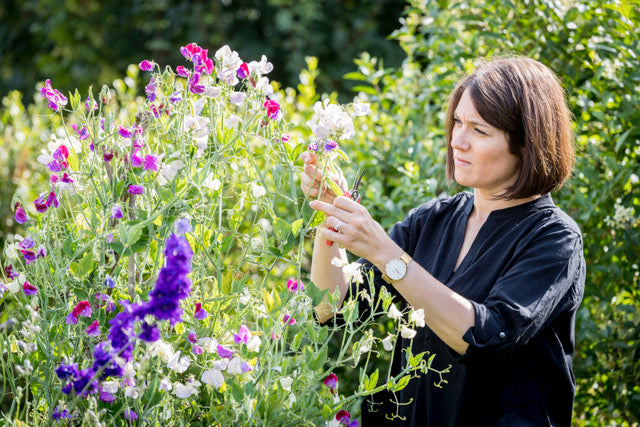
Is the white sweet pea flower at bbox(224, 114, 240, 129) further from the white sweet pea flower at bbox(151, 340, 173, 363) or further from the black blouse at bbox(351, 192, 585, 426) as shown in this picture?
the black blouse at bbox(351, 192, 585, 426)

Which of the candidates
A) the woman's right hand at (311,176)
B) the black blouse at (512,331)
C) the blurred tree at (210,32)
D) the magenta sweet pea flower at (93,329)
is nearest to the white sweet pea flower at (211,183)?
the woman's right hand at (311,176)

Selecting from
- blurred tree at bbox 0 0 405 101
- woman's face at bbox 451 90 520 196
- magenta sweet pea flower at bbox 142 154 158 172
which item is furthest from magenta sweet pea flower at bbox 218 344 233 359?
blurred tree at bbox 0 0 405 101

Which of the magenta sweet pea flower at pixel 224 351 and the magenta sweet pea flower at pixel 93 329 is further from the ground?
the magenta sweet pea flower at pixel 93 329

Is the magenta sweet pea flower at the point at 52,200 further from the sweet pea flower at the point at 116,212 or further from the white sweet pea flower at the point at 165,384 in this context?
the white sweet pea flower at the point at 165,384

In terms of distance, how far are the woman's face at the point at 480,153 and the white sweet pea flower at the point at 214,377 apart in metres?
0.82

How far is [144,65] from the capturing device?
1.54 metres

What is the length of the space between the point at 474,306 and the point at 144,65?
0.87 m

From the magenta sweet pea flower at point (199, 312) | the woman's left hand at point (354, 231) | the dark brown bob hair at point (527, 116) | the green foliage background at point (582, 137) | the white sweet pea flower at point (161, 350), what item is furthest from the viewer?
the green foliage background at point (582, 137)

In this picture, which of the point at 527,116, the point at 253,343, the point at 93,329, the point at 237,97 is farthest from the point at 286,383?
the point at 527,116

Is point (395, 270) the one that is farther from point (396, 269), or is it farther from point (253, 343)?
point (253, 343)

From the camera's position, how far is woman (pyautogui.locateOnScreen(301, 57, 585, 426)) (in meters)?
1.59

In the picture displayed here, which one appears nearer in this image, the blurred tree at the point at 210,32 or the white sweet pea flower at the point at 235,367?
the white sweet pea flower at the point at 235,367

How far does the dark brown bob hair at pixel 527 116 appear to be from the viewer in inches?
70.8

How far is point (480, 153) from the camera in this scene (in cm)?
181
